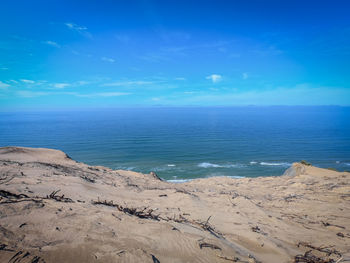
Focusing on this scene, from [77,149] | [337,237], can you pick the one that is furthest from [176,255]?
[77,149]

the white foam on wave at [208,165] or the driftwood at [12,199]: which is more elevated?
the driftwood at [12,199]

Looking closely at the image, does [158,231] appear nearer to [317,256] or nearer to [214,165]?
[317,256]

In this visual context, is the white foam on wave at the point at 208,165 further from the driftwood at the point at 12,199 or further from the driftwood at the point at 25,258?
the driftwood at the point at 25,258

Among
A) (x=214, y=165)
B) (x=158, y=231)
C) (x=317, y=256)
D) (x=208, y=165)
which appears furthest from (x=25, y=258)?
(x=214, y=165)

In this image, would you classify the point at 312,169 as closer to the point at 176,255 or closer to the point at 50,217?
the point at 176,255

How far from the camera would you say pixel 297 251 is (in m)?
4.32

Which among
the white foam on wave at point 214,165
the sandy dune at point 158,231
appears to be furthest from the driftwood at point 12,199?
the white foam on wave at point 214,165

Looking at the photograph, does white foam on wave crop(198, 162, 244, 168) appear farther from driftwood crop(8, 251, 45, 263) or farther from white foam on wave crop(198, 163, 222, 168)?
driftwood crop(8, 251, 45, 263)

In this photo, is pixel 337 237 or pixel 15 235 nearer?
pixel 15 235

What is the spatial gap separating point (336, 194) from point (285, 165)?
2247 cm

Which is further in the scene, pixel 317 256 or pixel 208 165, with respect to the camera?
pixel 208 165

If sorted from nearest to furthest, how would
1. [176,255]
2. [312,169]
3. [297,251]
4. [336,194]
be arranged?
[176,255] → [297,251] → [336,194] → [312,169]

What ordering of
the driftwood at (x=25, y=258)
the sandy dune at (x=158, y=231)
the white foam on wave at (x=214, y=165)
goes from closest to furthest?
the driftwood at (x=25, y=258) → the sandy dune at (x=158, y=231) → the white foam on wave at (x=214, y=165)

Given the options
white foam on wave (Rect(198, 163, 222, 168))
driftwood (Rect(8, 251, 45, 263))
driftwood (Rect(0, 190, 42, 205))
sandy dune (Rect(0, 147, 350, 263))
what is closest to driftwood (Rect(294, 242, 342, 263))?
sandy dune (Rect(0, 147, 350, 263))
